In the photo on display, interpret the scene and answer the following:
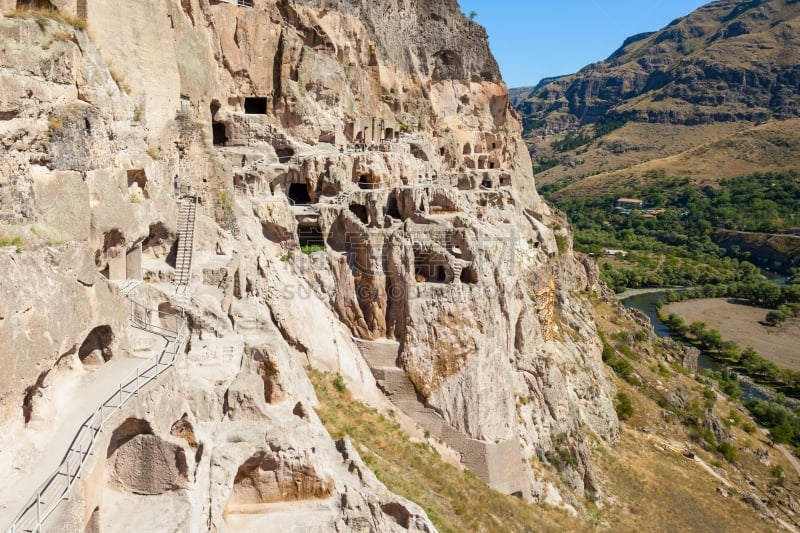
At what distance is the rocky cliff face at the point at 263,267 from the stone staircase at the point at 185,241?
0.21 meters

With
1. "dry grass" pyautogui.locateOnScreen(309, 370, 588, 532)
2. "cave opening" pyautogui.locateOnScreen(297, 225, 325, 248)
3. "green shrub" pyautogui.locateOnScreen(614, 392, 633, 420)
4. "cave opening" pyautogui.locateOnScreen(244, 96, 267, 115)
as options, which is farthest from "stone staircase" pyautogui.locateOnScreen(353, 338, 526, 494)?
"green shrub" pyautogui.locateOnScreen(614, 392, 633, 420)

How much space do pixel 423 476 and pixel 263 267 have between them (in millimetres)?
8803

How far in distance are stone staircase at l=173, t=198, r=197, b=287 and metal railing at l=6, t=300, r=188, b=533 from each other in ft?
14.5

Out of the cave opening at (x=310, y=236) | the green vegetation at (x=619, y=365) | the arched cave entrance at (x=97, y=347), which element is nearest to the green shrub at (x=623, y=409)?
the green vegetation at (x=619, y=365)

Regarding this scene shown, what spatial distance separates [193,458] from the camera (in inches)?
387

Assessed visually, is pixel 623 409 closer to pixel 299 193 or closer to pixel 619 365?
pixel 619 365

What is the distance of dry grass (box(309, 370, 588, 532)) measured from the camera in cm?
1766

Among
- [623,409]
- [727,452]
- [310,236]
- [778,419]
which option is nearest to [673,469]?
[623,409]

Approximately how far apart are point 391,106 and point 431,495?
31335mm

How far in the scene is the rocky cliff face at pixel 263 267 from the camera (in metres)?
9.39

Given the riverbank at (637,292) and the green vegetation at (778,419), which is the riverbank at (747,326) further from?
the green vegetation at (778,419)

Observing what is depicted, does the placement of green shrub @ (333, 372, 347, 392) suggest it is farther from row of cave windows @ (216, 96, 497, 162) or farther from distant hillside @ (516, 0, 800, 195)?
distant hillside @ (516, 0, 800, 195)

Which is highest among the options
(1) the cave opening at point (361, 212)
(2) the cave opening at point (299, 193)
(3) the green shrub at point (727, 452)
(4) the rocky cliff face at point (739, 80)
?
(4) the rocky cliff face at point (739, 80)

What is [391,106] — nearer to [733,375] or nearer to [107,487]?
[107,487]
